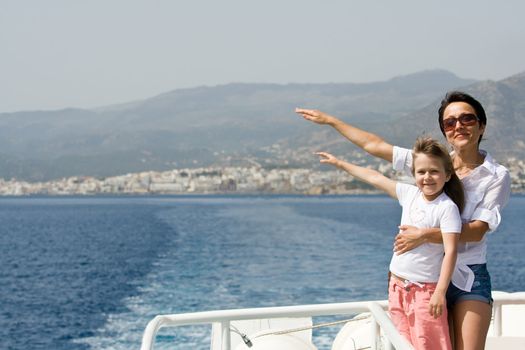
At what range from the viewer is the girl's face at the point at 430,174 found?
3393mm

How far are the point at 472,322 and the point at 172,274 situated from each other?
28.6 m

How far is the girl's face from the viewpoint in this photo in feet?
11.1

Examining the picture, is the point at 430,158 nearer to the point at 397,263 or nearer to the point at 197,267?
the point at 397,263

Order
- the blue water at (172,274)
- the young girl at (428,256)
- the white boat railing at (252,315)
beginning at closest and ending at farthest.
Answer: the young girl at (428,256) → the white boat railing at (252,315) → the blue water at (172,274)

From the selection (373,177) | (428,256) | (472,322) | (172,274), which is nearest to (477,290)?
(472,322)

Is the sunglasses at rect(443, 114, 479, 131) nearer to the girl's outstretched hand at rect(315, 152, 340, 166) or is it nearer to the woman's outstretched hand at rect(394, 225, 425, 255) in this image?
the woman's outstretched hand at rect(394, 225, 425, 255)

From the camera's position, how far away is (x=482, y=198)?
3422 mm

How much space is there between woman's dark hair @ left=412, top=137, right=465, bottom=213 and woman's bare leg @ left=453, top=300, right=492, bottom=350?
0.40 meters

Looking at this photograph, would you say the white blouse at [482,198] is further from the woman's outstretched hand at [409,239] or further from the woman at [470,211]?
the woman's outstretched hand at [409,239]

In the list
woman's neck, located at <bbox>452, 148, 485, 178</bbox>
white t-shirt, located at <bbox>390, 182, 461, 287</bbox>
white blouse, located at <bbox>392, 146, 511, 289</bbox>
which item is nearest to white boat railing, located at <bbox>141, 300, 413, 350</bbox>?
white t-shirt, located at <bbox>390, 182, 461, 287</bbox>

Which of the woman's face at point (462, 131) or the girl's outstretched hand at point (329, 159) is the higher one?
the woman's face at point (462, 131)

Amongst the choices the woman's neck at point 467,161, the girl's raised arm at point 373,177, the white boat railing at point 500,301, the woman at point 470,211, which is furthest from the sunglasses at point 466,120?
the white boat railing at point 500,301

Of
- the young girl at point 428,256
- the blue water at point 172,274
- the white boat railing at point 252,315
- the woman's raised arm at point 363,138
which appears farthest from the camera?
the blue water at point 172,274

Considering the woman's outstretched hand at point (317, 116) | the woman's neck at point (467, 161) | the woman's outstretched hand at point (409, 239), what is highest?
the woman's outstretched hand at point (317, 116)
